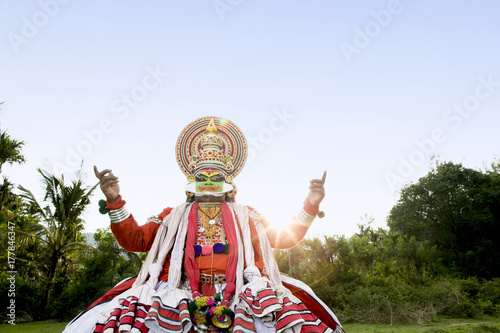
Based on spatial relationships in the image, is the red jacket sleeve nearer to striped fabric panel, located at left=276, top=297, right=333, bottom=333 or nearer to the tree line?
striped fabric panel, located at left=276, top=297, right=333, bottom=333

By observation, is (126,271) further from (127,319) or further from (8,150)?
(127,319)

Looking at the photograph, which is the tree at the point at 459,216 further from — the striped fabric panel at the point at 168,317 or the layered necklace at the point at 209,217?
the striped fabric panel at the point at 168,317

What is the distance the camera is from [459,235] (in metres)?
20.7

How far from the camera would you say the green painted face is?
364 centimetres

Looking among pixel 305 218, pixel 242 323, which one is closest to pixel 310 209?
pixel 305 218

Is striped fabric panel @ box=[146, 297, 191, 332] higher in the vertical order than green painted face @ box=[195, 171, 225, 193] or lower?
lower

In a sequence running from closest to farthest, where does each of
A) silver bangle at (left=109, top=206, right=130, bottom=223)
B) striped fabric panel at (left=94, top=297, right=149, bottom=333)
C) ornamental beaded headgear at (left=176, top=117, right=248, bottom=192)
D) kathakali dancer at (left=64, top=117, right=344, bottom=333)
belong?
striped fabric panel at (left=94, top=297, right=149, bottom=333) → kathakali dancer at (left=64, top=117, right=344, bottom=333) → silver bangle at (left=109, top=206, right=130, bottom=223) → ornamental beaded headgear at (left=176, top=117, right=248, bottom=192)

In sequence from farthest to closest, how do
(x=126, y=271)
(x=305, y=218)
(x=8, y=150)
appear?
1. (x=126, y=271)
2. (x=8, y=150)
3. (x=305, y=218)

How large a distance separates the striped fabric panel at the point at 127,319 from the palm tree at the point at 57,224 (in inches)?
348

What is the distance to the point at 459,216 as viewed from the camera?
20.5m

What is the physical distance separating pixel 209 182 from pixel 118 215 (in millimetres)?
962

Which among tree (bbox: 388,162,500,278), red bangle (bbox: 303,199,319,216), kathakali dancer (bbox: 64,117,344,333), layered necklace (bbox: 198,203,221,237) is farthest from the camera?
tree (bbox: 388,162,500,278)

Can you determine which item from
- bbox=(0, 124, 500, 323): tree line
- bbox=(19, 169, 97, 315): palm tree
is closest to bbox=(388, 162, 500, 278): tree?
bbox=(0, 124, 500, 323): tree line

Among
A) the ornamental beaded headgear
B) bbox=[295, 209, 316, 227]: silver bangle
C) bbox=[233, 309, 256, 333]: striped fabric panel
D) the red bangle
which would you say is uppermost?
the ornamental beaded headgear
